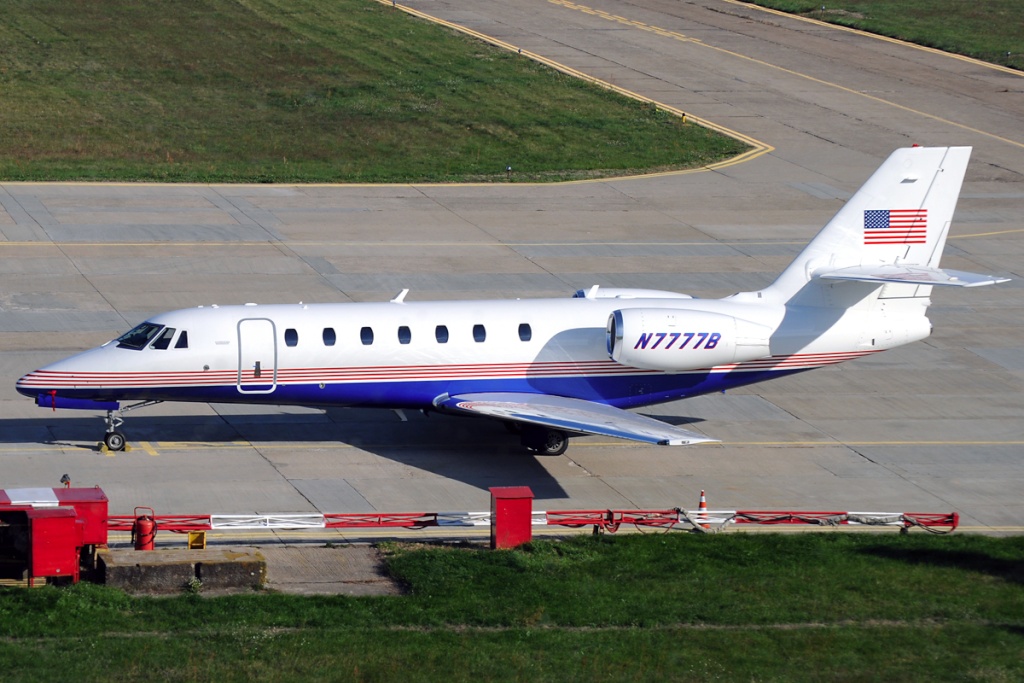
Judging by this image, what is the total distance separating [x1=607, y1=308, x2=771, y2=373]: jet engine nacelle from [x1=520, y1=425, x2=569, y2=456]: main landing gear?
1.88 meters

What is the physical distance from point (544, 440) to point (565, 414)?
1.31 m

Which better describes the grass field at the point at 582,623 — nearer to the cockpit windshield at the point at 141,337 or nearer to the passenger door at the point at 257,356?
the passenger door at the point at 257,356

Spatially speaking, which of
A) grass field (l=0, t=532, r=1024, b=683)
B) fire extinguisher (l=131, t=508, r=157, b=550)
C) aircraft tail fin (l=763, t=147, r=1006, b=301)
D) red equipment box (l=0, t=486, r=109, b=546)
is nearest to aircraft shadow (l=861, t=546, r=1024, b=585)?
grass field (l=0, t=532, r=1024, b=683)

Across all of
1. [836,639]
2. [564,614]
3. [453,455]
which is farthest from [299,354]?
[836,639]

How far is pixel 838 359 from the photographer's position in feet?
98.6

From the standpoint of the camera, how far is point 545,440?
2877cm

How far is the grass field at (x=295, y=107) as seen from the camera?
5603 centimetres

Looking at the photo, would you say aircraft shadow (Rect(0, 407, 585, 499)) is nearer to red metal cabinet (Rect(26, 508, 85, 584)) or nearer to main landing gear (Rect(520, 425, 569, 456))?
main landing gear (Rect(520, 425, 569, 456))

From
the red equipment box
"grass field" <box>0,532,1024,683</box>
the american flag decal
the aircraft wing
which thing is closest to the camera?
"grass field" <box>0,532,1024,683</box>

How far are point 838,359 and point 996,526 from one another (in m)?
5.56

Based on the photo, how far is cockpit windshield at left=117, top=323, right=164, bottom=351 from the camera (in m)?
27.8

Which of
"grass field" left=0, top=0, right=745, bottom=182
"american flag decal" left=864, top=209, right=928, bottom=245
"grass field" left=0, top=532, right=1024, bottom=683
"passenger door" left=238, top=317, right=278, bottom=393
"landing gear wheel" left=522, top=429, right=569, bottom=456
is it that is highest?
"grass field" left=0, top=0, right=745, bottom=182

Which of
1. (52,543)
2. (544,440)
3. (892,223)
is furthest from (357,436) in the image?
(892,223)

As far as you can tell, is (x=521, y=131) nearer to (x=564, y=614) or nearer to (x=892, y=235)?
(x=892, y=235)
